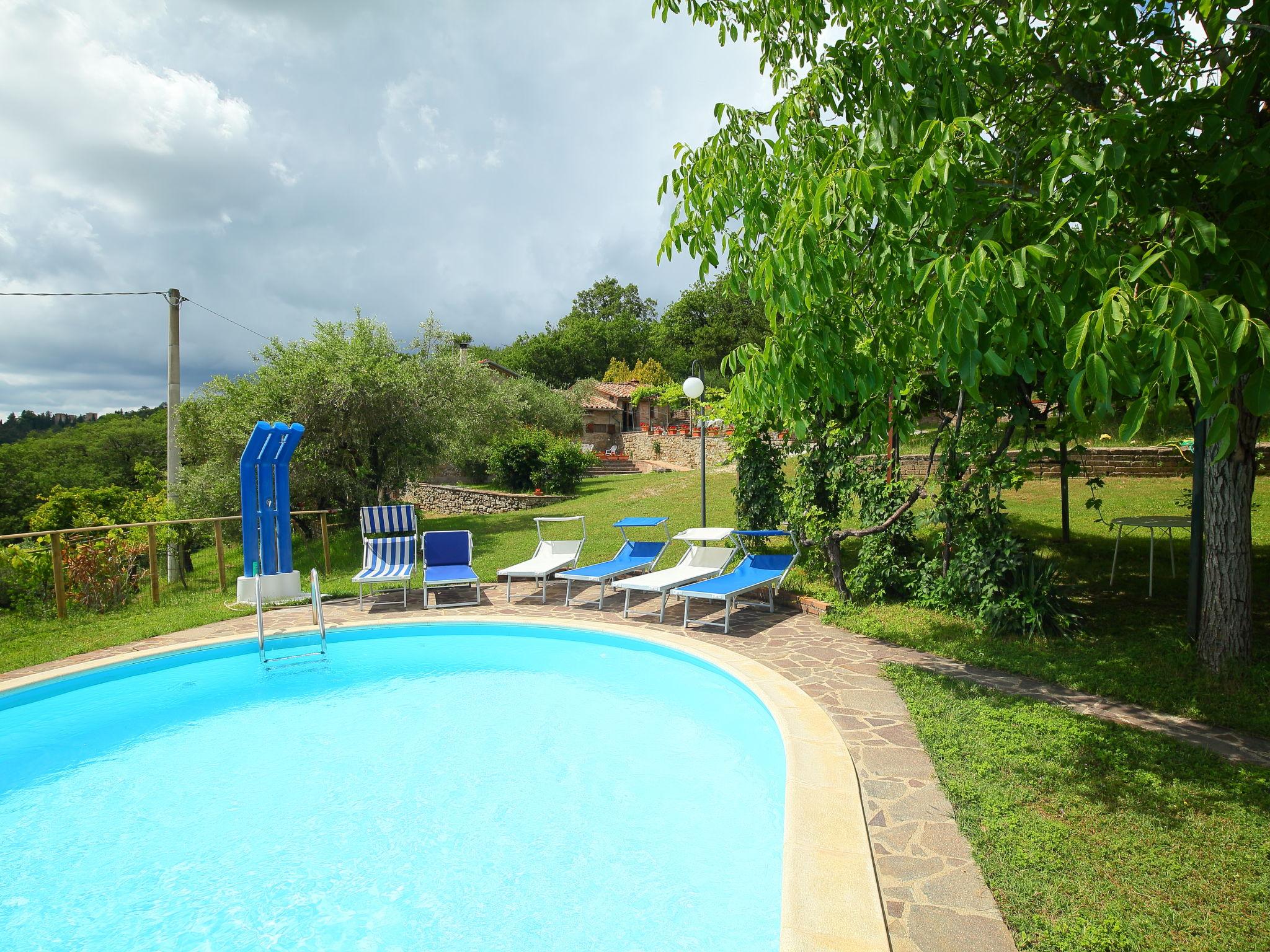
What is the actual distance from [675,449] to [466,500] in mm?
10770

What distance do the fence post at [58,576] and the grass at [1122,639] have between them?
935cm

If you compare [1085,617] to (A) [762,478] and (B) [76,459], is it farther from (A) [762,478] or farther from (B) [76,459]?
(B) [76,459]

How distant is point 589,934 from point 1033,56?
5.65 metres

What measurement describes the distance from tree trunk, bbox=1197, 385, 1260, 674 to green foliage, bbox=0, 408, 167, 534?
1971 inches

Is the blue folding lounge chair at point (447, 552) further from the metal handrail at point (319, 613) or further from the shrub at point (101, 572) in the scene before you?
the shrub at point (101, 572)

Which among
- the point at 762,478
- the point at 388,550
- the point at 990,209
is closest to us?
the point at 990,209

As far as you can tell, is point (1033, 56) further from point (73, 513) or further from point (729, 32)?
point (73, 513)

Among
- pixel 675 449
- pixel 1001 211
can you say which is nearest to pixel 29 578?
pixel 1001 211

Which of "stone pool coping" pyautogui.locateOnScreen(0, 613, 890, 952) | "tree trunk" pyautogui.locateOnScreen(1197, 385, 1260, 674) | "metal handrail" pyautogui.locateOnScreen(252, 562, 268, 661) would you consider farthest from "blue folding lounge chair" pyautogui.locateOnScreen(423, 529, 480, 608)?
"tree trunk" pyautogui.locateOnScreen(1197, 385, 1260, 674)

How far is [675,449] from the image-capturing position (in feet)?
102

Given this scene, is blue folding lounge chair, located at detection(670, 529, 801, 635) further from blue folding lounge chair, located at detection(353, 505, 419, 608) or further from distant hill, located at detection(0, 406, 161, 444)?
distant hill, located at detection(0, 406, 161, 444)

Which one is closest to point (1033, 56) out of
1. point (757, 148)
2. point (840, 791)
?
point (757, 148)

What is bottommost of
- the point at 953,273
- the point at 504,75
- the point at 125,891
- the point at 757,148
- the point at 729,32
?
the point at 125,891

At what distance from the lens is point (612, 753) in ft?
16.3
